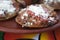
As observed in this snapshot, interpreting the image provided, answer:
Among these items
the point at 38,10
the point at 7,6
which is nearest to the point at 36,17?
the point at 38,10

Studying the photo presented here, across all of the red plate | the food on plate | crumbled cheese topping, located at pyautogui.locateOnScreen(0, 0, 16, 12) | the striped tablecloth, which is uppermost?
crumbled cheese topping, located at pyautogui.locateOnScreen(0, 0, 16, 12)

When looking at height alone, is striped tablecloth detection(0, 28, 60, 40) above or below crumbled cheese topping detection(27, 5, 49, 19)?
below

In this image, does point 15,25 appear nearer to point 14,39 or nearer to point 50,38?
point 14,39

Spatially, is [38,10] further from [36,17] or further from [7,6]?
[7,6]

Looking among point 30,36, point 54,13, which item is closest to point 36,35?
point 30,36

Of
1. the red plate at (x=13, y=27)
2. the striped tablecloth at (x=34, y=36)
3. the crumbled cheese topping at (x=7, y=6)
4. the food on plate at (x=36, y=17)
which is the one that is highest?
the crumbled cheese topping at (x=7, y=6)

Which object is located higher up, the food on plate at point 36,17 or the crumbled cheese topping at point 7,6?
the crumbled cheese topping at point 7,6
